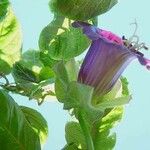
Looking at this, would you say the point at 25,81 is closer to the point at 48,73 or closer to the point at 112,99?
the point at 48,73

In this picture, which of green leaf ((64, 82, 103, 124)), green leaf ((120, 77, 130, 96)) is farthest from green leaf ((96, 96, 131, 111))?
green leaf ((120, 77, 130, 96))

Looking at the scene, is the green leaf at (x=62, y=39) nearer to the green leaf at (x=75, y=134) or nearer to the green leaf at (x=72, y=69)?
the green leaf at (x=72, y=69)

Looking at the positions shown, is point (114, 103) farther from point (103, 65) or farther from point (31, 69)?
point (31, 69)

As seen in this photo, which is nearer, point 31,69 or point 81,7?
point 81,7

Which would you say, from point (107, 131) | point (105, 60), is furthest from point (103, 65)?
point (107, 131)

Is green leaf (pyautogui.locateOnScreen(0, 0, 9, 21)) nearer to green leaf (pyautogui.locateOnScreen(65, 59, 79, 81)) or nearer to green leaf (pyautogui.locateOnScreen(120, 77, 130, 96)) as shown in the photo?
green leaf (pyautogui.locateOnScreen(65, 59, 79, 81))

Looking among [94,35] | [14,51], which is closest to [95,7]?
[94,35]
